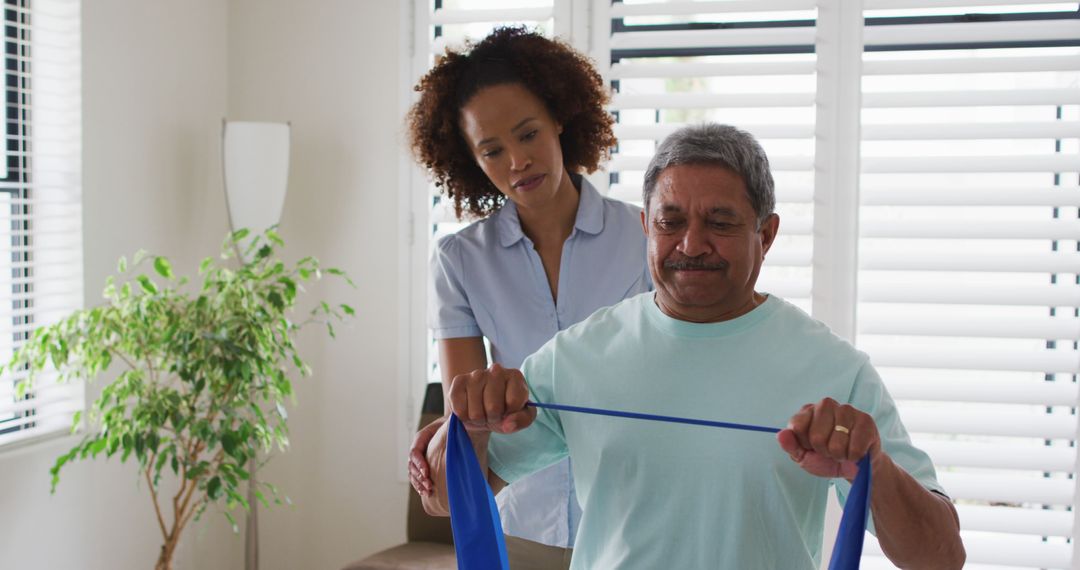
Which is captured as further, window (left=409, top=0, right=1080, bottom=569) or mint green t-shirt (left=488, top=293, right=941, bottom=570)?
window (left=409, top=0, right=1080, bottom=569)

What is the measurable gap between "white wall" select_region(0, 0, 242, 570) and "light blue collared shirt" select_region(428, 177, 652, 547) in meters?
1.62

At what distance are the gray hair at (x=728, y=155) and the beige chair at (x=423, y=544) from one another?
2062 millimetres

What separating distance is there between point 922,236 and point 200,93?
2571 mm

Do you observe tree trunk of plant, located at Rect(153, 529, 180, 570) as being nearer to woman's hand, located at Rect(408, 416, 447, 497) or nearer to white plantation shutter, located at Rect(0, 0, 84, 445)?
white plantation shutter, located at Rect(0, 0, 84, 445)

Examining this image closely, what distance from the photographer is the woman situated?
1.81 m

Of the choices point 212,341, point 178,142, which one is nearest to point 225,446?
point 212,341

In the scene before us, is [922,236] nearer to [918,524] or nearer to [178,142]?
[918,524]

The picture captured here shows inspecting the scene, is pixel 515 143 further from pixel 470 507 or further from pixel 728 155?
pixel 470 507

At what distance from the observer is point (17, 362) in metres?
2.57

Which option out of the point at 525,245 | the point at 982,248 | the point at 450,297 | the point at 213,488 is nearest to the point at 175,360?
the point at 213,488

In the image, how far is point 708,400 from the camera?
1215mm

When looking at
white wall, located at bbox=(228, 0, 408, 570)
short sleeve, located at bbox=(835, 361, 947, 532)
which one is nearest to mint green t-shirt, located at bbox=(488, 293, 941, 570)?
short sleeve, located at bbox=(835, 361, 947, 532)

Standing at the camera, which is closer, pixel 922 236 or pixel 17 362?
pixel 17 362

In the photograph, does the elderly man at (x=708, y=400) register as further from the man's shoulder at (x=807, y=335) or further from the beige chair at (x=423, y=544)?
the beige chair at (x=423, y=544)
